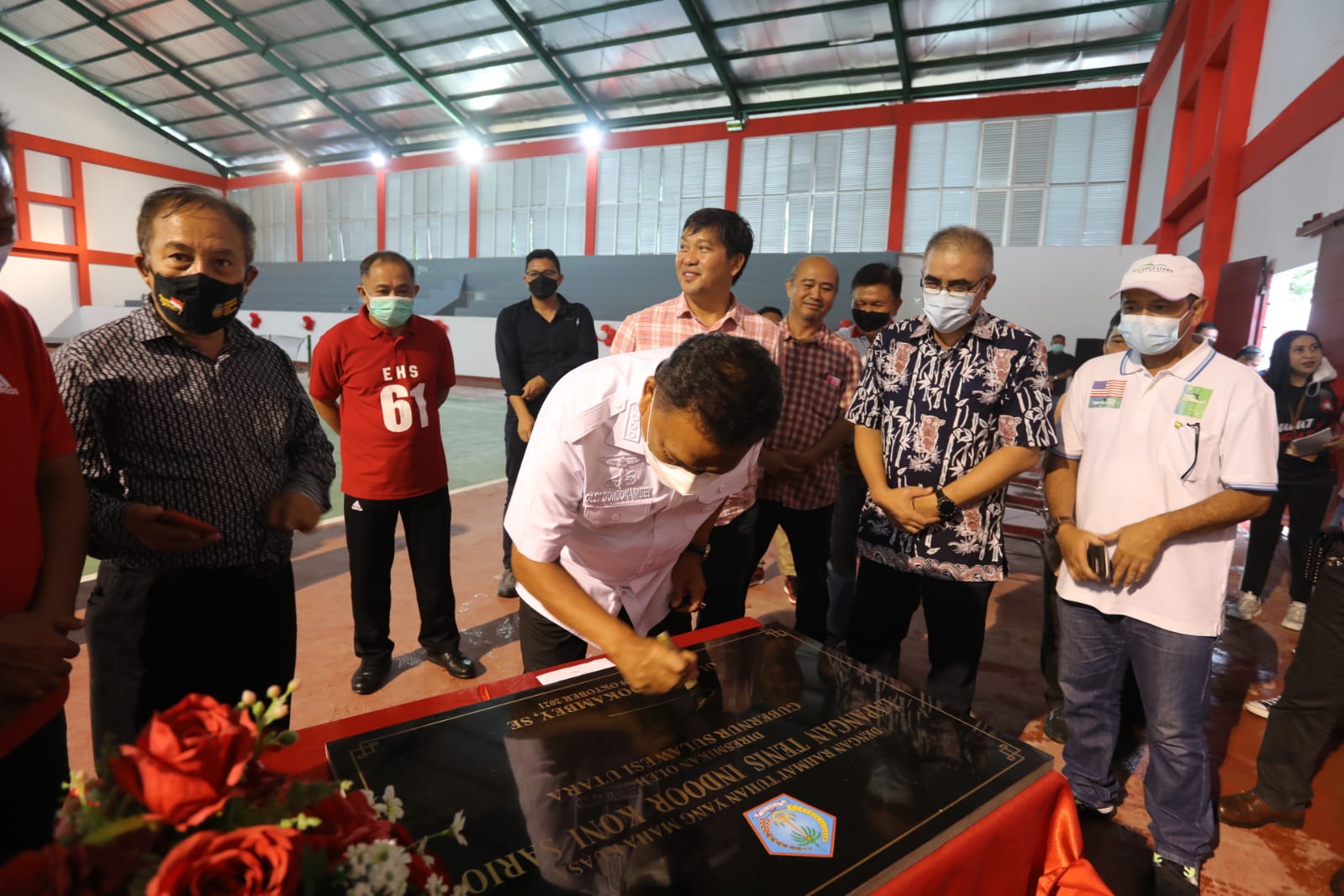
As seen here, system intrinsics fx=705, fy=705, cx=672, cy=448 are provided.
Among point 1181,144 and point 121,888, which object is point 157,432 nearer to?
point 121,888

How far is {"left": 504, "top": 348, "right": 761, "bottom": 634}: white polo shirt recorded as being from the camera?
1.29 m

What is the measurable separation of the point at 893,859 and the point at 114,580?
1.51 m

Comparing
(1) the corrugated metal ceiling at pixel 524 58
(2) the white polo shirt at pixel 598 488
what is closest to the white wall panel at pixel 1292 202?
(2) the white polo shirt at pixel 598 488

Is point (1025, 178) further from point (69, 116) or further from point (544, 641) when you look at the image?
point (69, 116)

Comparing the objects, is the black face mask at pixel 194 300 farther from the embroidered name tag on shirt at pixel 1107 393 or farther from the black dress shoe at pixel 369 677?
the embroidered name tag on shirt at pixel 1107 393

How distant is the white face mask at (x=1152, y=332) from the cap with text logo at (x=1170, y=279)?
6 centimetres

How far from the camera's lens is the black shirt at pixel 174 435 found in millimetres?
1328

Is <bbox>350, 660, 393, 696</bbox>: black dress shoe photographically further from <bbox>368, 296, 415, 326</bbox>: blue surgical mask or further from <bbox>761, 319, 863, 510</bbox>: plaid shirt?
<bbox>761, 319, 863, 510</bbox>: plaid shirt

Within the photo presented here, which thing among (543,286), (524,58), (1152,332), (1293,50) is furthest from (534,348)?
(524,58)

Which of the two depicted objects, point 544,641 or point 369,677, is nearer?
point 544,641

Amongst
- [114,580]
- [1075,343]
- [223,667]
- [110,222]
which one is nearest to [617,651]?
[223,667]

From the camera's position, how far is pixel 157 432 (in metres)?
1.39

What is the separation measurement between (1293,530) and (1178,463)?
2803 mm

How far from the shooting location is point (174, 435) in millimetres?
1405
